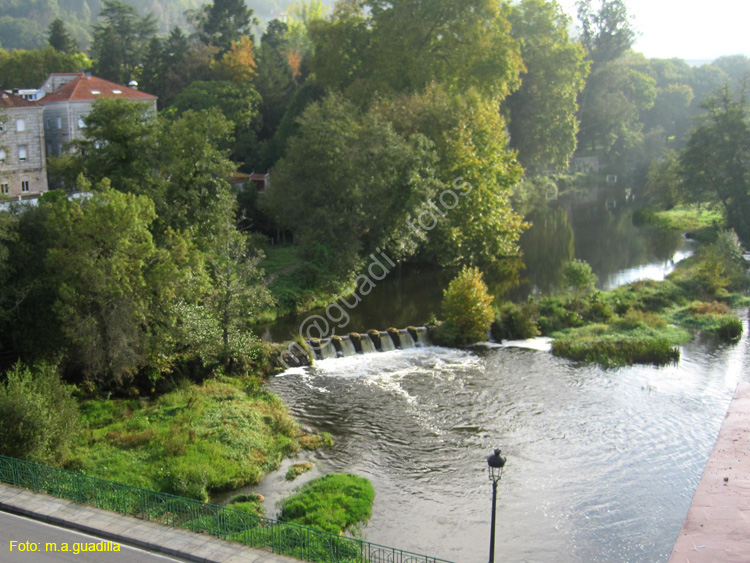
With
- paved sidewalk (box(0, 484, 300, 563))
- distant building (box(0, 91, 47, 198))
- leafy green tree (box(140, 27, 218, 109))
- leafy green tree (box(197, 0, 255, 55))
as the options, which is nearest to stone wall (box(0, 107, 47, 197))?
distant building (box(0, 91, 47, 198))

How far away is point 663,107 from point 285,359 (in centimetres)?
9343

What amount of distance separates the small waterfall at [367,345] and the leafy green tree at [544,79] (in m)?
43.3

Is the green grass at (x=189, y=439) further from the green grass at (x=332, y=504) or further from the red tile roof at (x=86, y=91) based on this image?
the red tile roof at (x=86, y=91)

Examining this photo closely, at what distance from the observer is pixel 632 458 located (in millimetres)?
21391

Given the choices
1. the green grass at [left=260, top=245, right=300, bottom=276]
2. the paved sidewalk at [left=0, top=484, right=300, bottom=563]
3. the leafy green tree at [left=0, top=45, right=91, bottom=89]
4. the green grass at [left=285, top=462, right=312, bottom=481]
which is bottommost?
the green grass at [left=285, top=462, right=312, bottom=481]

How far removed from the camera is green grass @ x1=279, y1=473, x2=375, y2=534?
57.5 ft

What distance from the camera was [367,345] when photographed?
31.5 m

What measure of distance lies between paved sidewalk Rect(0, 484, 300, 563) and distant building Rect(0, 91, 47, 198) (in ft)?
121

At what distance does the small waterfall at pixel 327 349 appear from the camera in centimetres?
3044

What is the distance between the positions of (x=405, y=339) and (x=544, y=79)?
43.9 m

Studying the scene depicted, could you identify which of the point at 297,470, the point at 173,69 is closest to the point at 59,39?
the point at 173,69

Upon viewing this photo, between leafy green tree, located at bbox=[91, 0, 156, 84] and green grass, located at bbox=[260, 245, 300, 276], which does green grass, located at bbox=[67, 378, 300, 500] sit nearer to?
green grass, located at bbox=[260, 245, 300, 276]

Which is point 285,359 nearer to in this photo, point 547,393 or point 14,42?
point 547,393

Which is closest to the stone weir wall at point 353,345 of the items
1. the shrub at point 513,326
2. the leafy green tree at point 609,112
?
the shrub at point 513,326
